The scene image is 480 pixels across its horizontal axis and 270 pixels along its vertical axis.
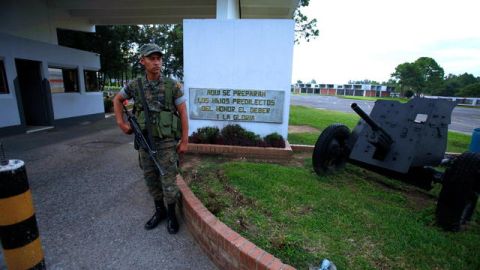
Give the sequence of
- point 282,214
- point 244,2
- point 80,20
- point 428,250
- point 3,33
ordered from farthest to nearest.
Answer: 1. point 80,20
2. point 244,2
3. point 3,33
4. point 282,214
5. point 428,250

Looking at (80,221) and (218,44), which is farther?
(218,44)

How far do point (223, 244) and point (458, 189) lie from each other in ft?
8.05

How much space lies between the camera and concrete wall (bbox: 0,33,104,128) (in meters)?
7.28

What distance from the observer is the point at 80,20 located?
1073 centimetres

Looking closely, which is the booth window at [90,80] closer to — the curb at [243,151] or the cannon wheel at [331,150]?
the curb at [243,151]

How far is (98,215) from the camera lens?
319cm

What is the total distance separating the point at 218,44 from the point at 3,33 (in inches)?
246

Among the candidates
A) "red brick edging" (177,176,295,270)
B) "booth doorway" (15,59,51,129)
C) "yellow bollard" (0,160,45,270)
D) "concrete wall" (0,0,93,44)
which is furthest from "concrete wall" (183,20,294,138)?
"booth doorway" (15,59,51,129)

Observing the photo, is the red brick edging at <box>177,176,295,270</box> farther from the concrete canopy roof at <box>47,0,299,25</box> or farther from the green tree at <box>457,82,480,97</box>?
the green tree at <box>457,82,480,97</box>

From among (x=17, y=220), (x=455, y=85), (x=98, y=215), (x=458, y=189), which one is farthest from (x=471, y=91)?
(x=17, y=220)

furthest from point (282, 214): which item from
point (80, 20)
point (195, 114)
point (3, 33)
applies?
point (80, 20)

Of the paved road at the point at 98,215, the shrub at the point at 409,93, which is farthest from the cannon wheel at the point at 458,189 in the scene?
the paved road at the point at 98,215

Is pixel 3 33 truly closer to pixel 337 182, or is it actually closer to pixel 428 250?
pixel 337 182

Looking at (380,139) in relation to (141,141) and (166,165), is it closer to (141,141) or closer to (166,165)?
(166,165)
